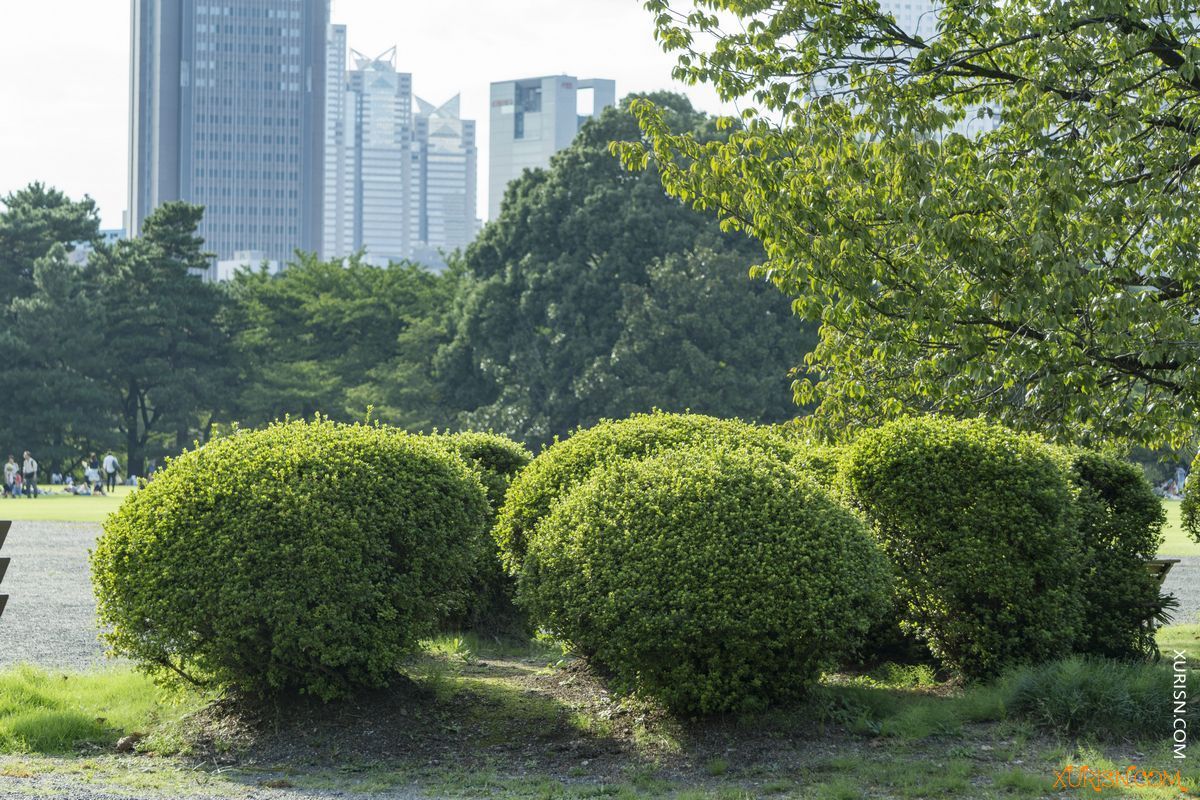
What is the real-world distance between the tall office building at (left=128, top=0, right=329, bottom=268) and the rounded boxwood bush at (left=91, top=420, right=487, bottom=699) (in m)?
184

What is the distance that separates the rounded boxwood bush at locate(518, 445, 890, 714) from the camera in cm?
698

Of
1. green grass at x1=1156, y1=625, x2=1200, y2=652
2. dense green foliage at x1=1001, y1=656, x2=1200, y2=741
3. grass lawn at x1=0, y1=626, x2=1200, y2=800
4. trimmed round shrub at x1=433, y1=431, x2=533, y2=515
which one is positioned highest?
trimmed round shrub at x1=433, y1=431, x2=533, y2=515

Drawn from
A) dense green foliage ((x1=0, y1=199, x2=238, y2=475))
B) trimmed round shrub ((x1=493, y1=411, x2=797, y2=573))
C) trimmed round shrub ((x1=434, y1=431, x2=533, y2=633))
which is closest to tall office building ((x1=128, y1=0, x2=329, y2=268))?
dense green foliage ((x1=0, y1=199, x2=238, y2=475))

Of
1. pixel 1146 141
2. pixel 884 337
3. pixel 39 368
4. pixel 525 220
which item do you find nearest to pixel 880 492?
pixel 884 337

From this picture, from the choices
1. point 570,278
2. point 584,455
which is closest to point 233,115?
point 570,278

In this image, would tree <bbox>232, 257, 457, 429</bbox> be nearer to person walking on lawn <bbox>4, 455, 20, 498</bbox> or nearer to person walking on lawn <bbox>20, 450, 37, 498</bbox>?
person walking on lawn <bbox>20, 450, 37, 498</bbox>

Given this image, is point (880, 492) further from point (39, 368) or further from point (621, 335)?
point (39, 368)

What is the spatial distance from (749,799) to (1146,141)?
5.84 meters

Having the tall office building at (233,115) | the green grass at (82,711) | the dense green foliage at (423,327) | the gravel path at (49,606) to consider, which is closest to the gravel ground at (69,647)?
the gravel path at (49,606)

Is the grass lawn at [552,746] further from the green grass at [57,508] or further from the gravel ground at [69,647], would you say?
the green grass at [57,508]

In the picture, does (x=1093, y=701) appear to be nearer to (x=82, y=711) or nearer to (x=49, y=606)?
(x=82, y=711)

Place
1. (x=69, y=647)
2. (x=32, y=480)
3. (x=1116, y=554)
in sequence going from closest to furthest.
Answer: (x=1116, y=554), (x=69, y=647), (x=32, y=480)

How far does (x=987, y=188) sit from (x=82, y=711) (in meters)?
6.50

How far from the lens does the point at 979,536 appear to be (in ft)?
26.1
